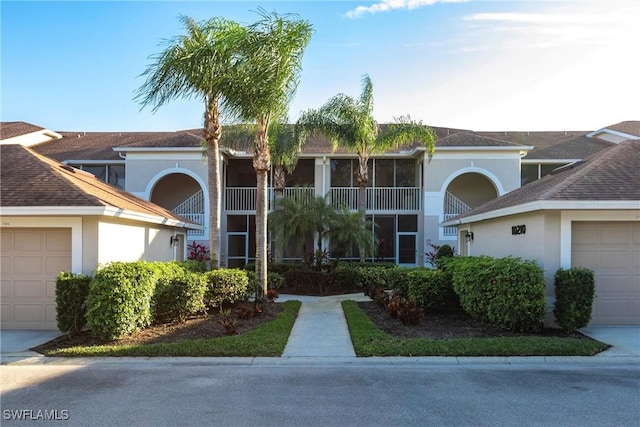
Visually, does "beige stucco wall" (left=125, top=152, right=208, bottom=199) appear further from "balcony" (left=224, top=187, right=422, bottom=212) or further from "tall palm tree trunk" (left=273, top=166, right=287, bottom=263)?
"tall palm tree trunk" (left=273, top=166, right=287, bottom=263)

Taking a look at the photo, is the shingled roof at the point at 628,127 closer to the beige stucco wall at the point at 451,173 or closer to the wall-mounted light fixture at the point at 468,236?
the beige stucco wall at the point at 451,173

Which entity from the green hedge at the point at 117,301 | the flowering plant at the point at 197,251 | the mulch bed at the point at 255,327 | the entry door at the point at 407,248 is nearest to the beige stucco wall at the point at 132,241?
the green hedge at the point at 117,301

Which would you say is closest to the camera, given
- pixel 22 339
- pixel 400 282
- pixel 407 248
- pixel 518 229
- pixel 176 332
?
pixel 22 339

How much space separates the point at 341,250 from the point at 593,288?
9918mm

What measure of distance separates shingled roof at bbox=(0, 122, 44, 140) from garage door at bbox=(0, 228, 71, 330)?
17.8 metres

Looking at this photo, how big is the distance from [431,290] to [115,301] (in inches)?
284

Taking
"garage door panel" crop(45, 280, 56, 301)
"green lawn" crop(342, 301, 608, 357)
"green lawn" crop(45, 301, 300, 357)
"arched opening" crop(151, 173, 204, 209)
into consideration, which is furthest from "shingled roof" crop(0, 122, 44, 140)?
"green lawn" crop(342, 301, 608, 357)

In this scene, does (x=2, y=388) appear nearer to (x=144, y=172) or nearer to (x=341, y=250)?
(x=341, y=250)

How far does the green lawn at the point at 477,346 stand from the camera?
7.32 metres

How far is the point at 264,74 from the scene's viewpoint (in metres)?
10.5

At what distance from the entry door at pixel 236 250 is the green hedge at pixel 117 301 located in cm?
1413

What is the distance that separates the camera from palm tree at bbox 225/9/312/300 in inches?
413

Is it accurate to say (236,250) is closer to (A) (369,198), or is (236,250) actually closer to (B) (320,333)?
(A) (369,198)

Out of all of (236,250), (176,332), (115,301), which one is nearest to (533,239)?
(176,332)
